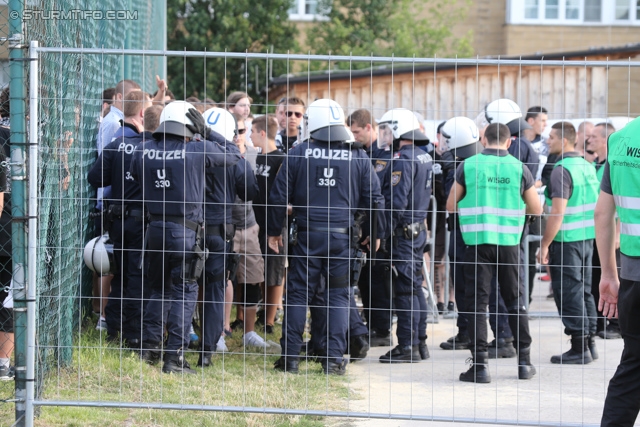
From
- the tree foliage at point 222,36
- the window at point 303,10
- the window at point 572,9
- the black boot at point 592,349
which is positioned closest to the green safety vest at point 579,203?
the black boot at point 592,349

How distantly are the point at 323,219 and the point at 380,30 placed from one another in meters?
15.1

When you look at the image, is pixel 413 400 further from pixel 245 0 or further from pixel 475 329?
pixel 245 0

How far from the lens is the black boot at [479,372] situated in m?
7.42

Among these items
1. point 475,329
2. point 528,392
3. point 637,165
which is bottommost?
point 528,392

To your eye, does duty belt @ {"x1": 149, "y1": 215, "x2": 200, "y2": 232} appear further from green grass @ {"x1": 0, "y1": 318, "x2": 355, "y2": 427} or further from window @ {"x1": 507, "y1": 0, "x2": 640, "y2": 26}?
window @ {"x1": 507, "y1": 0, "x2": 640, "y2": 26}

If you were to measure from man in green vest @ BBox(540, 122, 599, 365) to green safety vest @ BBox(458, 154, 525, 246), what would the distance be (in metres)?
0.69

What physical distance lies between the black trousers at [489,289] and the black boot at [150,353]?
2.49 metres

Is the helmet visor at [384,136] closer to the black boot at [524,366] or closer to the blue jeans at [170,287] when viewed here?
the black boot at [524,366]

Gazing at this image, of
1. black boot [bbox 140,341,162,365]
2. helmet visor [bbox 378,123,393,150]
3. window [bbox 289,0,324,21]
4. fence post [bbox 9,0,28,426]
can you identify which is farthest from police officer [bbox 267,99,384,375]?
window [bbox 289,0,324,21]

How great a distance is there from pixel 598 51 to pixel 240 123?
1121 cm

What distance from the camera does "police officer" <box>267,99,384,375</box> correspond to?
292 inches

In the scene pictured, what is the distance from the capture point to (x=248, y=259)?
8.84 metres

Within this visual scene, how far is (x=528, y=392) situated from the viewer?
724 centimetres

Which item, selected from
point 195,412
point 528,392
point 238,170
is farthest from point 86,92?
point 528,392
